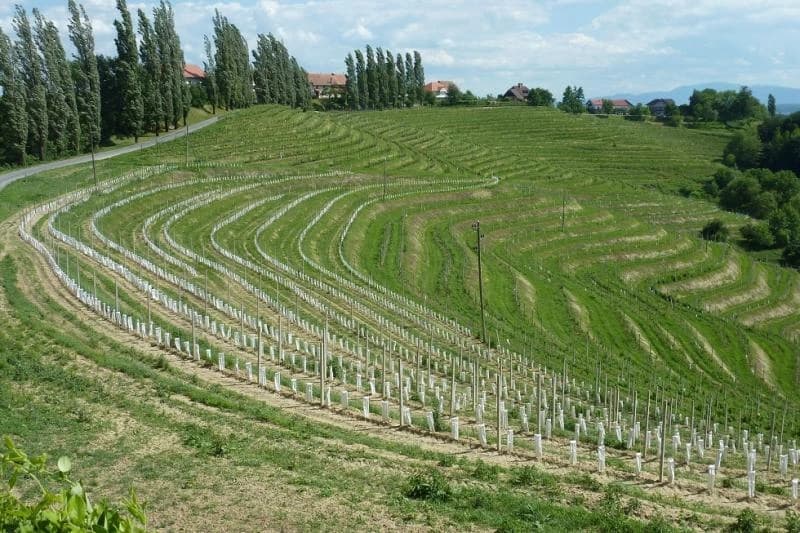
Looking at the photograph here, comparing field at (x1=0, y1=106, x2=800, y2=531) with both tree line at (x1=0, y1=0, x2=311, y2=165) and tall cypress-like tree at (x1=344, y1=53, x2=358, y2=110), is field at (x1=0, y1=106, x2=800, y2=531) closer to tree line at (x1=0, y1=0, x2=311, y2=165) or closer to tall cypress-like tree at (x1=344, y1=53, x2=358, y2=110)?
tree line at (x1=0, y1=0, x2=311, y2=165)

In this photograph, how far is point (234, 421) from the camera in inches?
675

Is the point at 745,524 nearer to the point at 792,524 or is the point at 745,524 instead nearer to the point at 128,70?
the point at 792,524

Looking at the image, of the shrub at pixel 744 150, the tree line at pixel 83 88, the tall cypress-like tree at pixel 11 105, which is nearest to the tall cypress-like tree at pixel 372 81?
the tree line at pixel 83 88

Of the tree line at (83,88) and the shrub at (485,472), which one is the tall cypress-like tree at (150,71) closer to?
the tree line at (83,88)

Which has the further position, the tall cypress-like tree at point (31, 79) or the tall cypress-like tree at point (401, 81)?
the tall cypress-like tree at point (401, 81)

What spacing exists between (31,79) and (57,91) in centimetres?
223

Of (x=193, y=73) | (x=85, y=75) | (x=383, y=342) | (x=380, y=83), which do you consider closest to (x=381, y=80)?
(x=380, y=83)

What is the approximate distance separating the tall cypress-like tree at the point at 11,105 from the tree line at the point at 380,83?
247 ft

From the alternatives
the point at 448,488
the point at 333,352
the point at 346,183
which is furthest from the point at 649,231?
the point at 448,488

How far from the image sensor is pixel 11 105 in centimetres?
6056

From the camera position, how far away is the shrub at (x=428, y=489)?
511 inches

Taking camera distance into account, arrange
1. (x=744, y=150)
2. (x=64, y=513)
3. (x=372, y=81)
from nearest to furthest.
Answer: (x=64, y=513), (x=744, y=150), (x=372, y=81)

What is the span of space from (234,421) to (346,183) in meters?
54.8

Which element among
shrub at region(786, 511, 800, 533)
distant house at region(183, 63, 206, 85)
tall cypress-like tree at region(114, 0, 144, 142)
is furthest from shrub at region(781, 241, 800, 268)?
distant house at region(183, 63, 206, 85)
